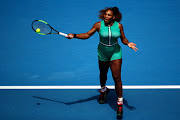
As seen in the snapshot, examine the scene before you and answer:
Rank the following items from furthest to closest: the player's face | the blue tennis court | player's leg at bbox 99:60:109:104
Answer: the blue tennis court → player's leg at bbox 99:60:109:104 → the player's face

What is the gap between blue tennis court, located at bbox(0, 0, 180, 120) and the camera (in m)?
5.49

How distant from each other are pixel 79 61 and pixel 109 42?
278 centimetres

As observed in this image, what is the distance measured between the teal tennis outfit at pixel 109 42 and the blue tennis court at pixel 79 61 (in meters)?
1.16

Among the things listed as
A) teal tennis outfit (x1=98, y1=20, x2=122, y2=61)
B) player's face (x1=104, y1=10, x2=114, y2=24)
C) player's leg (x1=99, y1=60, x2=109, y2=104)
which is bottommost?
player's leg (x1=99, y1=60, x2=109, y2=104)

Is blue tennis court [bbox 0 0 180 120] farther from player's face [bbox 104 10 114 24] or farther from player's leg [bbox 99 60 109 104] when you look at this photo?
player's face [bbox 104 10 114 24]

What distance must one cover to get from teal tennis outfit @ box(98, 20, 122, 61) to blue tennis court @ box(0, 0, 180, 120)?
3.80 ft

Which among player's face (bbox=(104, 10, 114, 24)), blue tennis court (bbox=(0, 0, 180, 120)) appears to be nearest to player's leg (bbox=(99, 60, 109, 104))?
blue tennis court (bbox=(0, 0, 180, 120))

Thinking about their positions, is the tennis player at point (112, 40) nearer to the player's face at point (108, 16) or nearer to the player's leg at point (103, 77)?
the player's face at point (108, 16)

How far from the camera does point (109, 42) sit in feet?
16.4

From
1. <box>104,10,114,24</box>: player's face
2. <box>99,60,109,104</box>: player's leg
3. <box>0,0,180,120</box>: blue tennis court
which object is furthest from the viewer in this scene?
<box>0,0,180,120</box>: blue tennis court

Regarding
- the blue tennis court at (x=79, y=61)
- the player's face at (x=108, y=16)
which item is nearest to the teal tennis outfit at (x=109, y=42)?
the player's face at (x=108, y=16)

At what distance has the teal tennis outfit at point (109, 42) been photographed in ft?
16.1

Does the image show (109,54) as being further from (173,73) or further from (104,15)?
(173,73)

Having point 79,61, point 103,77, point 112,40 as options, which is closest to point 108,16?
point 112,40
